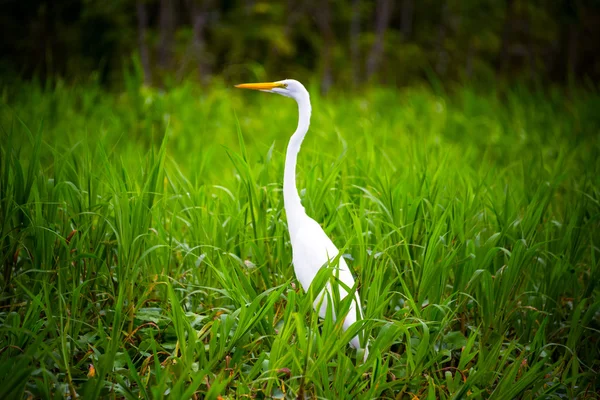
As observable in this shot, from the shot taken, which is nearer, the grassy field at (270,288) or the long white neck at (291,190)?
the grassy field at (270,288)

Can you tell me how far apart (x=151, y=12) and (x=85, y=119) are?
37.7ft

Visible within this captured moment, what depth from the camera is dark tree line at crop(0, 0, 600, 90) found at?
10766mm

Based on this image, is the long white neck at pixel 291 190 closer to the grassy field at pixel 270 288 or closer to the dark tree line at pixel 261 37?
the grassy field at pixel 270 288

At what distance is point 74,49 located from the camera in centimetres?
1426

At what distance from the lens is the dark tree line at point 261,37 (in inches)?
424

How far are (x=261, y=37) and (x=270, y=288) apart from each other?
39.1 feet

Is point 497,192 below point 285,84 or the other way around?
→ below

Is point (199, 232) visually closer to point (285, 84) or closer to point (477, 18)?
point (285, 84)

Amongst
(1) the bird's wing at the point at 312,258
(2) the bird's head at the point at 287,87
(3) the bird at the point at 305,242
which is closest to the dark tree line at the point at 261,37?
(2) the bird's head at the point at 287,87

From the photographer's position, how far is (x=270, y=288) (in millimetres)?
2439

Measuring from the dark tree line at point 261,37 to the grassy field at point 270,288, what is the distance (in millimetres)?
4182

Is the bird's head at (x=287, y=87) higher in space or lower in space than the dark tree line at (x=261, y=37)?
higher

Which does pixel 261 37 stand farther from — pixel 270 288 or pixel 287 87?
pixel 270 288

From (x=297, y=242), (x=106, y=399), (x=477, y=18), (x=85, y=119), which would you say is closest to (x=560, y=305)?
(x=297, y=242)
